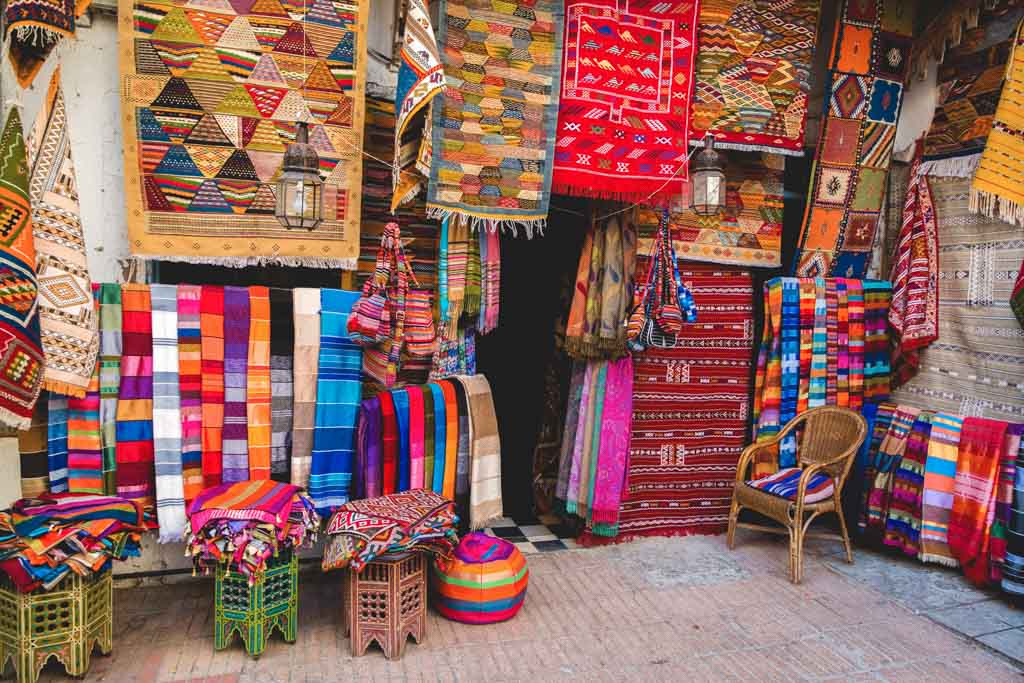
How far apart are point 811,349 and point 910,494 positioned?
115 centimetres

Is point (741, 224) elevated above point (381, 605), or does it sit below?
above

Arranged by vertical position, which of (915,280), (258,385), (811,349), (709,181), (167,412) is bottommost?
(167,412)

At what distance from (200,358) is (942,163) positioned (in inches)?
199

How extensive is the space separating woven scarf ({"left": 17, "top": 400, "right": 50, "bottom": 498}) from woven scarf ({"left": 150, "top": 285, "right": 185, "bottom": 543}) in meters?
0.49

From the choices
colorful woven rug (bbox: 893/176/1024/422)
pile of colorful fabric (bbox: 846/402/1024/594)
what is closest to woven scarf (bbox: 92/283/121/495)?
pile of colorful fabric (bbox: 846/402/1024/594)

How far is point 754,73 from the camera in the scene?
15.1 feet

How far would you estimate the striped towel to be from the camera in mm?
3688

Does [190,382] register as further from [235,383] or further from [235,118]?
[235,118]

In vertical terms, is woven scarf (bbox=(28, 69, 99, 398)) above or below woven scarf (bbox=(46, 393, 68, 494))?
above

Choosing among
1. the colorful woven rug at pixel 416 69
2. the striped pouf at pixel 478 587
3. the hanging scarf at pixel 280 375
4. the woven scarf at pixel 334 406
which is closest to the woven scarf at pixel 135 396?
the hanging scarf at pixel 280 375

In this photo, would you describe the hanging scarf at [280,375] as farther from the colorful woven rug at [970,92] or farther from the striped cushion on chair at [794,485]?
the colorful woven rug at [970,92]

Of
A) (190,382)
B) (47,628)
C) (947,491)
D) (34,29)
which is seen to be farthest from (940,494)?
(34,29)

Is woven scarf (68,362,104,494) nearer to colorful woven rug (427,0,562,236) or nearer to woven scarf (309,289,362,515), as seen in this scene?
woven scarf (309,289,362,515)

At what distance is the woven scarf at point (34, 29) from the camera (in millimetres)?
3014
